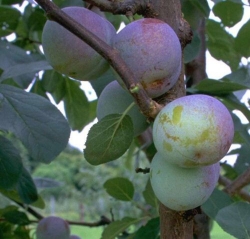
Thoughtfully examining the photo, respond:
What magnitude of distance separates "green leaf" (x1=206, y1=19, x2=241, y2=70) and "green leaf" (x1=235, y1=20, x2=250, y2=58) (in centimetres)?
10

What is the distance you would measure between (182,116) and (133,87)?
0.07 metres

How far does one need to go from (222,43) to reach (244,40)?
0.17 m

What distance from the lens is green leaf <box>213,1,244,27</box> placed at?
4.06ft

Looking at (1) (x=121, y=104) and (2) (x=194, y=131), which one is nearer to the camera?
(2) (x=194, y=131)

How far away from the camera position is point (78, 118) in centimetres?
148

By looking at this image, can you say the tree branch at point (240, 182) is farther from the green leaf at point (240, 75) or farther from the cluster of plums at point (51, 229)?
the cluster of plums at point (51, 229)

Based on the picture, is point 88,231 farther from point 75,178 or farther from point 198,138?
point 198,138

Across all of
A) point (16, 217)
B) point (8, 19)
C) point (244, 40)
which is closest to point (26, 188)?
point (16, 217)

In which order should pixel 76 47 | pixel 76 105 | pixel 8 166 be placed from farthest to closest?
pixel 76 105
pixel 8 166
pixel 76 47

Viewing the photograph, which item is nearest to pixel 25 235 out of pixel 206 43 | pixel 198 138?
pixel 206 43

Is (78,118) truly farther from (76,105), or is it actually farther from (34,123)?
(34,123)

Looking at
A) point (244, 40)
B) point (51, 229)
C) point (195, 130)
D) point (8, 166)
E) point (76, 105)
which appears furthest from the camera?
point (76, 105)

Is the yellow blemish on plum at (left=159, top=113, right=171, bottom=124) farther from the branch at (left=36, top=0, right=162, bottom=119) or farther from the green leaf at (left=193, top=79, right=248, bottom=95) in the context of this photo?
the green leaf at (left=193, top=79, right=248, bottom=95)

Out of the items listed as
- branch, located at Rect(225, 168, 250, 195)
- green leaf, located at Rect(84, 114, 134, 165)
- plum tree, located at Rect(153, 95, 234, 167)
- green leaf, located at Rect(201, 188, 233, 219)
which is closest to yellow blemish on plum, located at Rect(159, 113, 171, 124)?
plum tree, located at Rect(153, 95, 234, 167)
